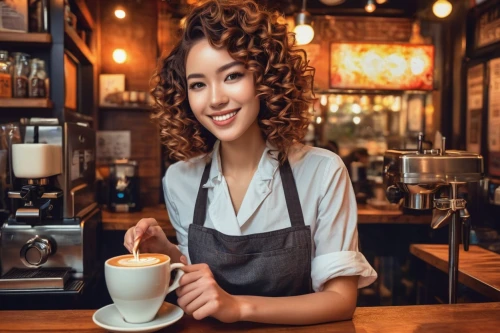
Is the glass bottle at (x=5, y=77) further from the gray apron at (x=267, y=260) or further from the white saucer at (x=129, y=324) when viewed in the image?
the white saucer at (x=129, y=324)

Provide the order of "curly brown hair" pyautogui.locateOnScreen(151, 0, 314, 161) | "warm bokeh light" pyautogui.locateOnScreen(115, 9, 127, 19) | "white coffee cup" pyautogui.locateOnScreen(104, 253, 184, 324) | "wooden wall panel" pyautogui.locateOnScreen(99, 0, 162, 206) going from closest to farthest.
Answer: "white coffee cup" pyautogui.locateOnScreen(104, 253, 184, 324) < "curly brown hair" pyautogui.locateOnScreen(151, 0, 314, 161) < "warm bokeh light" pyautogui.locateOnScreen(115, 9, 127, 19) < "wooden wall panel" pyautogui.locateOnScreen(99, 0, 162, 206)

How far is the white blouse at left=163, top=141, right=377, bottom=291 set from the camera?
1358 mm

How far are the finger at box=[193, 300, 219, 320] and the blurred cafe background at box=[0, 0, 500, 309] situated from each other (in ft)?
2.96

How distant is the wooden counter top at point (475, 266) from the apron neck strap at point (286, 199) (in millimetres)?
843

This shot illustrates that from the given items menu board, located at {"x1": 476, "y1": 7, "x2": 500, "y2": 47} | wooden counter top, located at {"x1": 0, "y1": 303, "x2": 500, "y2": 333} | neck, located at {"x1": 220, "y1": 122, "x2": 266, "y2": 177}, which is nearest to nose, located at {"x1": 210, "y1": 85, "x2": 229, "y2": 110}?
neck, located at {"x1": 220, "y1": 122, "x2": 266, "y2": 177}

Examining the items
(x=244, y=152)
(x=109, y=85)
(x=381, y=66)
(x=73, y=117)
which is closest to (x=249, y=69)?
(x=244, y=152)

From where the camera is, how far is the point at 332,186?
1.45 metres

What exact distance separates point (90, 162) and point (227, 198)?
1.36 meters

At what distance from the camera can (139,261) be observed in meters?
1.10

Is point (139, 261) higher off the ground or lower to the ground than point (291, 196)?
lower

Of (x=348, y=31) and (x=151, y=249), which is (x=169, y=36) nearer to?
(x=348, y=31)

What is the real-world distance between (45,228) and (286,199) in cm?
125

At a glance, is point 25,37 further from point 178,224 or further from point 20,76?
point 178,224

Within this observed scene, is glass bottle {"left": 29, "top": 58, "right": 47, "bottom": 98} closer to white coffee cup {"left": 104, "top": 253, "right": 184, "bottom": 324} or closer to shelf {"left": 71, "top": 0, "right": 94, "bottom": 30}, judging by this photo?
shelf {"left": 71, "top": 0, "right": 94, "bottom": 30}
